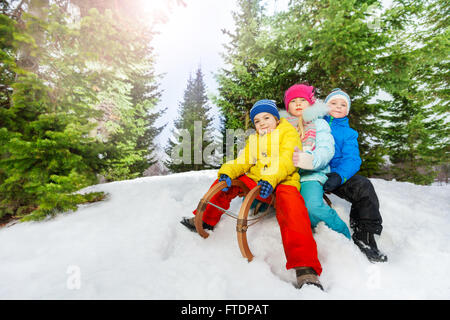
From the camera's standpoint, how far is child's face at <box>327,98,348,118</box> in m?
2.38

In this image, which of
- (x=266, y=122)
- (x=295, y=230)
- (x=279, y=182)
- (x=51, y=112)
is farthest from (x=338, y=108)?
(x=51, y=112)

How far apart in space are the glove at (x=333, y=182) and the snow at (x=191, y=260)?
1.45ft

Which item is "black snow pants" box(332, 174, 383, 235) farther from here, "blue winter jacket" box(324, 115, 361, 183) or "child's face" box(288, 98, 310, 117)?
"child's face" box(288, 98, 310, 117)

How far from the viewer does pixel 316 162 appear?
1.93m

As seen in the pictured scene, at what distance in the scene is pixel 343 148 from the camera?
2.19 meters

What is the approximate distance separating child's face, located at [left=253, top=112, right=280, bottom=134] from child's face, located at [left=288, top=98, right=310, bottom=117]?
45cm

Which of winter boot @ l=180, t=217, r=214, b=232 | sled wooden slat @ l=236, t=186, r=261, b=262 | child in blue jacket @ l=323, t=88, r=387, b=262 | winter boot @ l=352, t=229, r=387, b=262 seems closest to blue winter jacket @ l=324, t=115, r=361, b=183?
child in blue jacket @ l=323, t=88, r=387, b=262

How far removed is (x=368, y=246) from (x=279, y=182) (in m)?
1.09

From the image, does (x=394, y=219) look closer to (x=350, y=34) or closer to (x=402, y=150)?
(x=350, y=34)

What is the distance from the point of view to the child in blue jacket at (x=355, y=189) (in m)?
1.93

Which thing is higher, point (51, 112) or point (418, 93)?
point (418, 93)

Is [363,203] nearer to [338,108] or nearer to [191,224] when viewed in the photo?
[338,108]

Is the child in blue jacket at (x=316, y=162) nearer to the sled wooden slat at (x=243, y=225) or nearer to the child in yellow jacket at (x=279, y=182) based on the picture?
the child in yellow jacket at (x=279, y=182)
